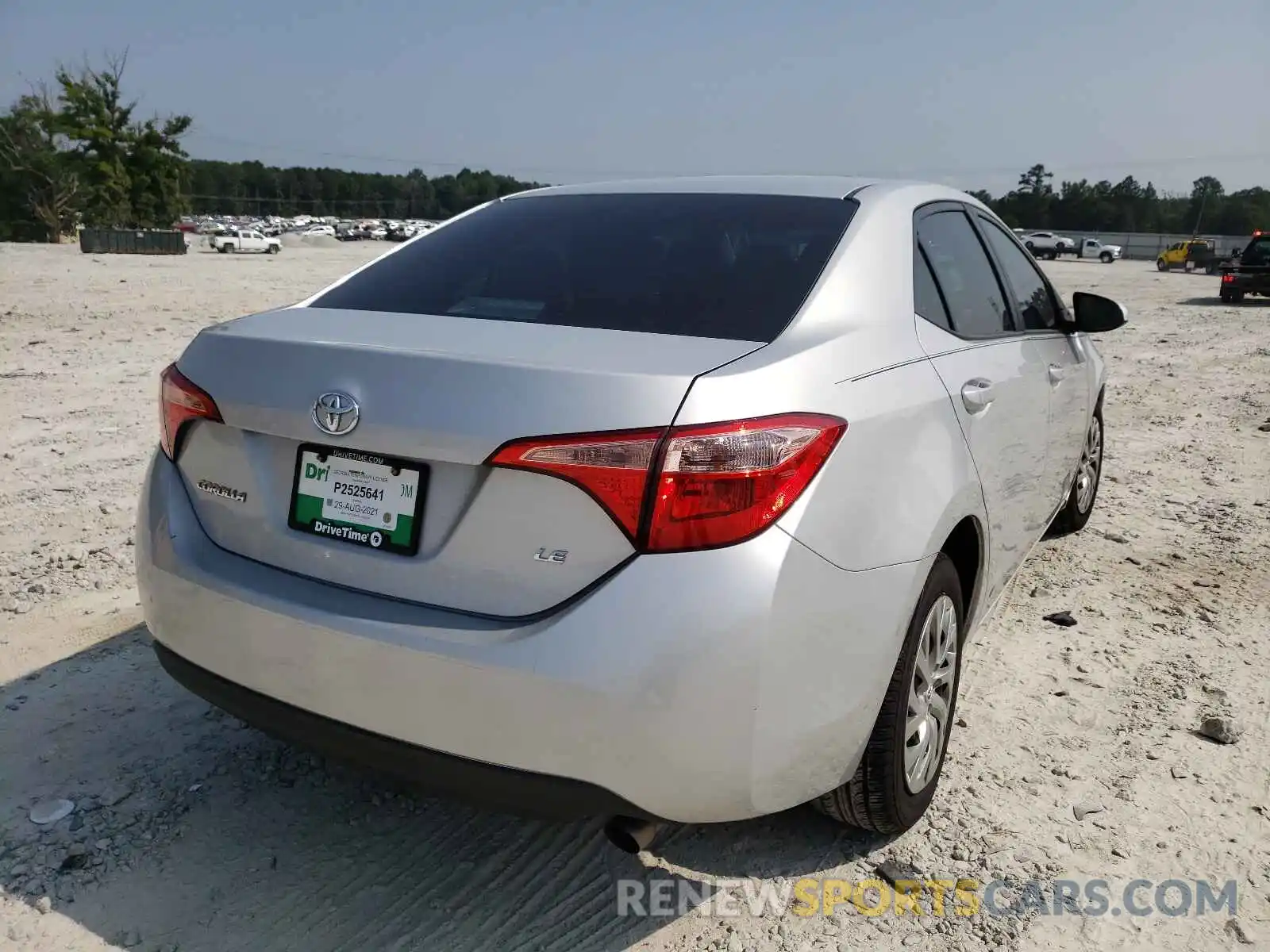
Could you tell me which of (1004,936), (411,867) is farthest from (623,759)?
(1004,936)

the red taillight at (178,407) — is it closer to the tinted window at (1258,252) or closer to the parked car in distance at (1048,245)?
the tinted window at (1258,252)

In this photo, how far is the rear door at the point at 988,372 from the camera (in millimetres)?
2736

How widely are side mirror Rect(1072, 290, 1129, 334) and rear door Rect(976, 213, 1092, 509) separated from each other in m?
0.06

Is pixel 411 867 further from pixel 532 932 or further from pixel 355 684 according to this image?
pixel 355 684

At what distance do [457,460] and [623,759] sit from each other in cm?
66

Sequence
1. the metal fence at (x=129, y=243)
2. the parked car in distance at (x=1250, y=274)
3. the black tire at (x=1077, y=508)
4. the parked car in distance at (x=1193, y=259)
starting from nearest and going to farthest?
the black tire at (x=1077, y=508) → the parked car in distance at (x=1250, y=274) → the metal fence at (x=129, y=243) → the parked car in distance at (x=1193, y=259)

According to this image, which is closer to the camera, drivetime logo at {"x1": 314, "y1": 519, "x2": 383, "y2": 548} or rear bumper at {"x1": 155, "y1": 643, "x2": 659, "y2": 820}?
rear bumper at {"x1": 155, "y1": 643, "x2": 659, "y2": 820}

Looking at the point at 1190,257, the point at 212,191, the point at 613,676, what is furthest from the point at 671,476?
the point at 212,191

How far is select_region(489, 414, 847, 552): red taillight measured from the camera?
186 cm

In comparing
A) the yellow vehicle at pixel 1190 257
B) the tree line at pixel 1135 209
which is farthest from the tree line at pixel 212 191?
the yellow vehicle at pixel 1190 257

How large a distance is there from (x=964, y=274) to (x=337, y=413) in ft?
6.95

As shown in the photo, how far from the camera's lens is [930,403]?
→ 8.09 feet

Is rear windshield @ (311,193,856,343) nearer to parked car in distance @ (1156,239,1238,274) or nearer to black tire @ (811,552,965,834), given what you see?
black tire @ (811,552,965,834)

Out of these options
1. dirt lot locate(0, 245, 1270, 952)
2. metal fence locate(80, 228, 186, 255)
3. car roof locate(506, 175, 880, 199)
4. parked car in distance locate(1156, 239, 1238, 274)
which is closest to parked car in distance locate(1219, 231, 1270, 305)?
dirt lot locate(0, 245, 1270, 952)
